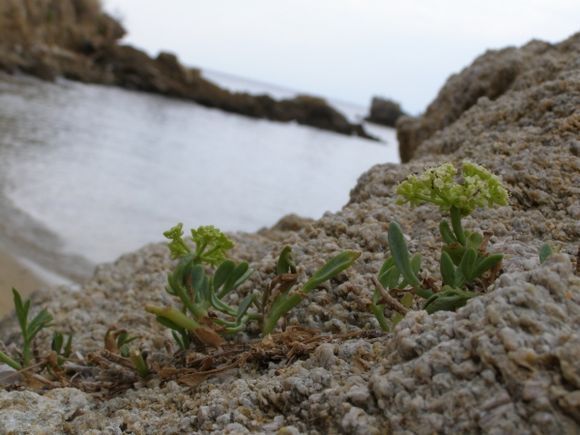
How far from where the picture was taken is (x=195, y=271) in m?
1.52

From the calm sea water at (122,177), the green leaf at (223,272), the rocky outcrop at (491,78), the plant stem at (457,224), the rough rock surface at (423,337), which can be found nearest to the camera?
the rough rock surface at (423,337)

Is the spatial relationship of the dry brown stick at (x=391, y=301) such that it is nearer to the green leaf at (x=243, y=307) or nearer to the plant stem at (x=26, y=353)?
the green leaf at (x=243, y=307)

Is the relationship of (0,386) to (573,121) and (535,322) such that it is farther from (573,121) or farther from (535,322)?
(573,121)

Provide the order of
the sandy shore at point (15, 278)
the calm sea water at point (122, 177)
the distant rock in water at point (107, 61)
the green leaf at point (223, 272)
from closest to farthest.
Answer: the green leaf at point (223, 272)
the sandy shore at point (15, 278)
the calm sea water at point (122, 177)
the distant rock in water at point (107, 61)

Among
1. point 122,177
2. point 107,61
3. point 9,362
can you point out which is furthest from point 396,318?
point 107,61

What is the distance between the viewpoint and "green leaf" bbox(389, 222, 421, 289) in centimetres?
132

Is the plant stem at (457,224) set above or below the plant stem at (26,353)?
above

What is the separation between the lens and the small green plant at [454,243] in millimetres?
1252

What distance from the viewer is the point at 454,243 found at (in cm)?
135

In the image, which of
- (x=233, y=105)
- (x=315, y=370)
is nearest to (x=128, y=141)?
(x=315, y=370)

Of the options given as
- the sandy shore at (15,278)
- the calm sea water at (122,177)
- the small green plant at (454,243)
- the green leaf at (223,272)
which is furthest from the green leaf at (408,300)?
the calm sea water at (122,177)

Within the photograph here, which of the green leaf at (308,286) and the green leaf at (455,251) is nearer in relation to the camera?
the green leaf at (455,251)

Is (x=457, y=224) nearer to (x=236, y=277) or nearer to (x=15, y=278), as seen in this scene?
(x=236, y=277)

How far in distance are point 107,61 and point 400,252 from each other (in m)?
40.9
